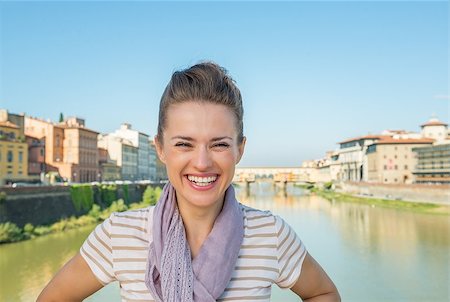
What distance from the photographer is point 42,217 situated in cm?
1496

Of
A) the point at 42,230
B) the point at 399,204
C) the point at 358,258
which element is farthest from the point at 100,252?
the point at 399,204

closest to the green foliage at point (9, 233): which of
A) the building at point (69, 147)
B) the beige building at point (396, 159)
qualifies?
the building at point (69, 147)

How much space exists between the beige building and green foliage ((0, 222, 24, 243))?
26.7 meters

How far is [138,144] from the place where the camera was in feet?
119

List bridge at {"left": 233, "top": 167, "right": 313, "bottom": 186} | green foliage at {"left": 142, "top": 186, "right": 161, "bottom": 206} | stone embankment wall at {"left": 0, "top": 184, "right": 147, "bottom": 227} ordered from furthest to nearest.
A: bridge at {"left": 233, "top": 167, "right": 313, "bottom": 186}, green foliage at {"left": 142, "top": 186, "right": 161, "bottom": 206}, stone embankment wall at {"left": 0, "top": 184, "right": 147, "bottom": 227}

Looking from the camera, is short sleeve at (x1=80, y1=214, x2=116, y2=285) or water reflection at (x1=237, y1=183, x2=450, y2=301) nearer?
short sleeve at (x1=80, y1=214, x2=116, y2=285)

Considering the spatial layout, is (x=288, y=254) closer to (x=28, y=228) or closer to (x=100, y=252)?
(x=100, y=252)

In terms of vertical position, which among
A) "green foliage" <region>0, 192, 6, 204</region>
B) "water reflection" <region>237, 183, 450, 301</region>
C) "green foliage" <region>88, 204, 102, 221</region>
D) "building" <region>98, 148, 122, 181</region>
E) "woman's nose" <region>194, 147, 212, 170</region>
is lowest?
A: "water reflection" <region>237, 183, 450, 301</region>

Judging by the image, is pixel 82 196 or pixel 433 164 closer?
pixel 82 196

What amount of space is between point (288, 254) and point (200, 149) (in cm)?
27

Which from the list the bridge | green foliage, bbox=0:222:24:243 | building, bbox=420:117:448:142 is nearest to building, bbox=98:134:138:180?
the bridge

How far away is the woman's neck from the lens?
0.99 metres

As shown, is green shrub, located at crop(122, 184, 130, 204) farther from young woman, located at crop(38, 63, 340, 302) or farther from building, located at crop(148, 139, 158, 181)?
young woman, located at crop(38, 63, 340, 302)

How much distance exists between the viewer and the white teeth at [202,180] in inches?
37.5
